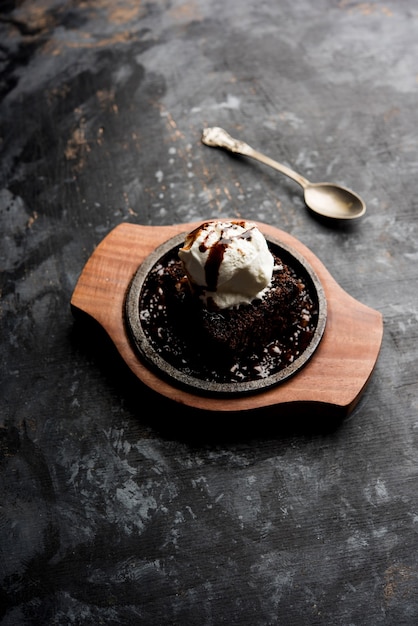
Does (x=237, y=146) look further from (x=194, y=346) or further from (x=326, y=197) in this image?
(x=194, y=346)

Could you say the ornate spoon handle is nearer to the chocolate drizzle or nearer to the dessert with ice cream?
the dessert with ice cream

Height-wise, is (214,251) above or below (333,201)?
above

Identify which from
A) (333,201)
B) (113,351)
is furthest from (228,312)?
(333,201)

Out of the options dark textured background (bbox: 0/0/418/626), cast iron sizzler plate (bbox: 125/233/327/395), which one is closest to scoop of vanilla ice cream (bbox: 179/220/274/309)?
cast iron sizzler plate (bbox: 125/233/327/395)

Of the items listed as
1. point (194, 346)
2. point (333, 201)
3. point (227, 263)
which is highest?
point (227, 263)

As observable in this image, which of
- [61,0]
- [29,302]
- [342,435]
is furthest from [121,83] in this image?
[342,435]

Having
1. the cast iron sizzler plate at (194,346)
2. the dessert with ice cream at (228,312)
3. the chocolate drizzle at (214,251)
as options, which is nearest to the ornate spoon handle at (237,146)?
the cast iron sizzler plate at (194,346)
